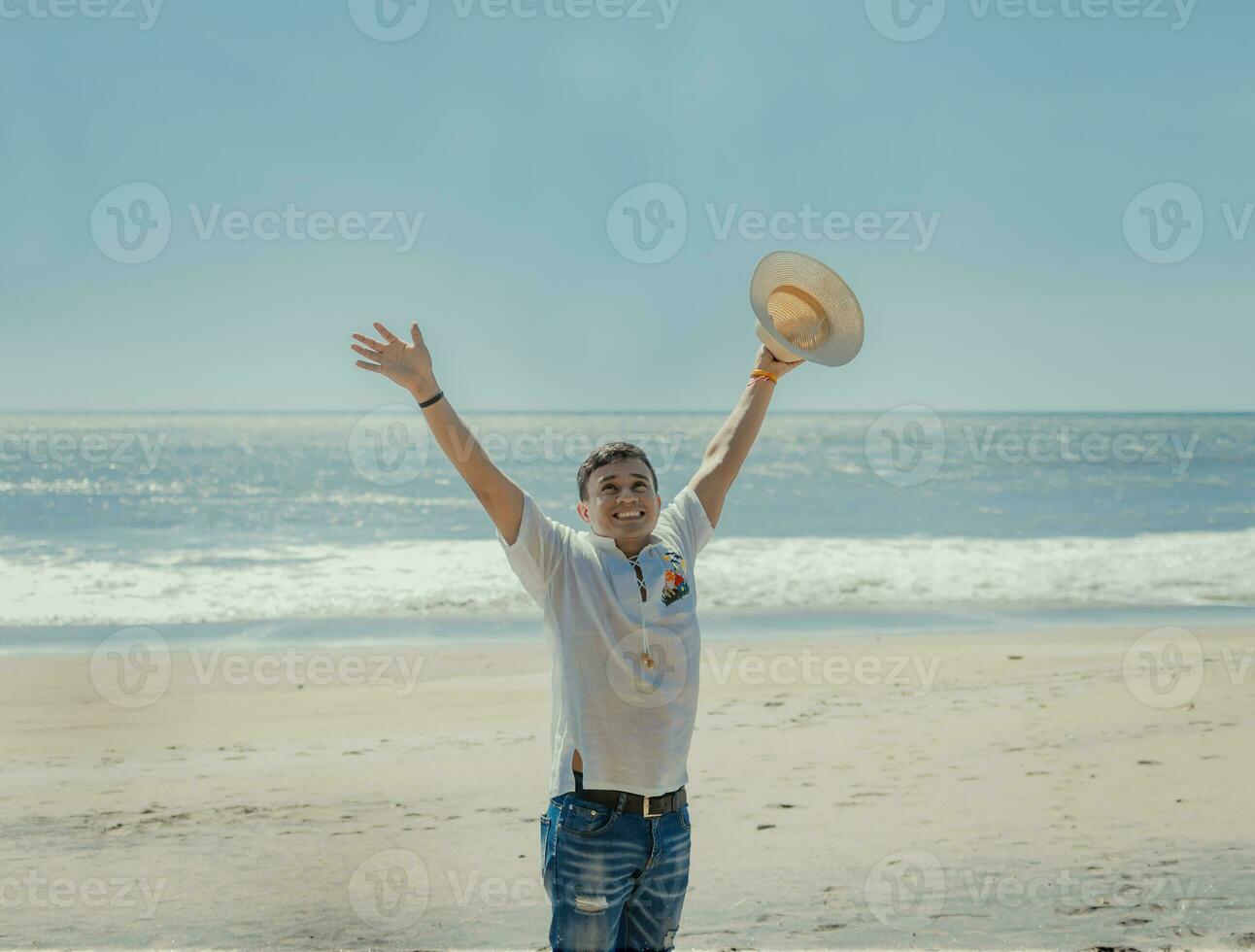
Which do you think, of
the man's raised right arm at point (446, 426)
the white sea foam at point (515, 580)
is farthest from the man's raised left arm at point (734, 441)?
the white sea foam at point (515, 580)

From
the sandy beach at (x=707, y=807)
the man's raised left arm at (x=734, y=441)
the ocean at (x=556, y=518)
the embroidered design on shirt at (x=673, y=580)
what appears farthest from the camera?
the ocean at (x=556, y=518)

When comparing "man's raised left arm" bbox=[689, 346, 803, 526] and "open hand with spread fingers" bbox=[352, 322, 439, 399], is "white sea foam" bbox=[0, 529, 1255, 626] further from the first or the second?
"open hand with spread fingers" bbox=[352, 322, 439, 399]

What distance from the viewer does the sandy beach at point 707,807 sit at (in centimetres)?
459

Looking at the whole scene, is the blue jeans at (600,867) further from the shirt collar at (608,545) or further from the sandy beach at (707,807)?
the sandy beach at (707,807)

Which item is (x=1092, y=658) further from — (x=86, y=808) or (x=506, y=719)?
(x=86, y=808)

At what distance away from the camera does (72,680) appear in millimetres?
9578

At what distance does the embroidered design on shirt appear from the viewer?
98.6 inches

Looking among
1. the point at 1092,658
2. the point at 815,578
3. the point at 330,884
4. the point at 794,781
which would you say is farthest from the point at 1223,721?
the point at 815,578

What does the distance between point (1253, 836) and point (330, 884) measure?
4.42m

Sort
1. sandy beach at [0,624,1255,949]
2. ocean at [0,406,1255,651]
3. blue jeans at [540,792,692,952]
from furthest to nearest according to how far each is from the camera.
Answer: ocean at [0,406,1255,651] < sandy beach at [0,624,1255,949] < blue jeans at [540,792,692,952]

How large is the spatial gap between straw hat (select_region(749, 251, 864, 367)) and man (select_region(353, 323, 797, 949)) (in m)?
0.83

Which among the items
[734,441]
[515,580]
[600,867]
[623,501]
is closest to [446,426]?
[623,501]

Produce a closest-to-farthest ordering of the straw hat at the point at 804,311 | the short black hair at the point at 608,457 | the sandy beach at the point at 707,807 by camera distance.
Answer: the short black hair at the point at 608,457 < the straw hat at the point at 804,311 < the sandy beach at the point at 707,807

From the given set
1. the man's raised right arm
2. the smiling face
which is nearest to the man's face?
the smiling face
